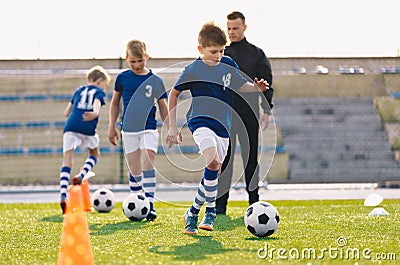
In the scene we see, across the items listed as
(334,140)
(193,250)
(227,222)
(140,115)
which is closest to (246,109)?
(140,115)

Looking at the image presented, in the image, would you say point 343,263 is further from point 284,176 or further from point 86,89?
point 284,176

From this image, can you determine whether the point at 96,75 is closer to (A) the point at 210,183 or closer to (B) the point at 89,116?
(B) the point at 89,116

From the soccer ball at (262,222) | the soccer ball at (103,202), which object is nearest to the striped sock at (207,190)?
the soccer ball at (262,222)

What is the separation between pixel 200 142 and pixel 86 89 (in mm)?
3321

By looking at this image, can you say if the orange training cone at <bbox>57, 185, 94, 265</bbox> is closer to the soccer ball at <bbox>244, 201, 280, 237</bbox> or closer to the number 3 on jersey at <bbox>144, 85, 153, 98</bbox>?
the soccer ball at <bbox>244, 201, 280, 237</bbox>

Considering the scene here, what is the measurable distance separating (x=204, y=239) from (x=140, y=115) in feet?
8.10

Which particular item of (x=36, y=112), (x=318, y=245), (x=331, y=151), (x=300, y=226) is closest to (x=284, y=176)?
(x=331, y=151)

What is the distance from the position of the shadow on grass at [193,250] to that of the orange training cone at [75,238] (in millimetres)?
578

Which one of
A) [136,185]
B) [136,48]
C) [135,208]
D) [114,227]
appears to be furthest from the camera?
[136,185]

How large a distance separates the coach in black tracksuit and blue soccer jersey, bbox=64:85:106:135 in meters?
1.87

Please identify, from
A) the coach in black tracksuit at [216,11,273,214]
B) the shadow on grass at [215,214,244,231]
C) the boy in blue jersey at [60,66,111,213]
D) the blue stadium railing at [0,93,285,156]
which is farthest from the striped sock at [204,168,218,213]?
the blue stadium railing at [0,93,285,156]

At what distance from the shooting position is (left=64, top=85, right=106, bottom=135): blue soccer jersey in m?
8.73

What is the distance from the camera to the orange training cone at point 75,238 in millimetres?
3926

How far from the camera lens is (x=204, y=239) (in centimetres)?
533
